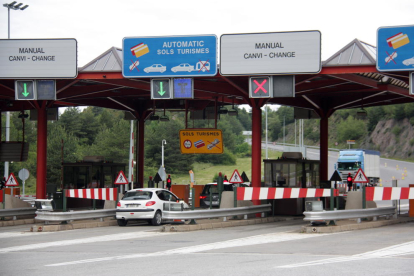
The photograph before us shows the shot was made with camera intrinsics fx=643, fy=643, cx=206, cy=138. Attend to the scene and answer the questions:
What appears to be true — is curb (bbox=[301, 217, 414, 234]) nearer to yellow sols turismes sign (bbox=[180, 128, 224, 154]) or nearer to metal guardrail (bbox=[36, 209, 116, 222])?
metal guardrail (bbox=[36, 209, 116, 222])

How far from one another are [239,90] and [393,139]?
87.0 meters

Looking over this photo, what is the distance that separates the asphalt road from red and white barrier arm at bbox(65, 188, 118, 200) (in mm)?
2177

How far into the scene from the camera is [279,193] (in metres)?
21.7

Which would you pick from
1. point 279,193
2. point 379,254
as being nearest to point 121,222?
point 279,193

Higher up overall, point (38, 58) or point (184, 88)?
point (38, 58)

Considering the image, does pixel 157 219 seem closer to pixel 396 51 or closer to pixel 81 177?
pixel 81 177

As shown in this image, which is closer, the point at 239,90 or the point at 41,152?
the point at 239,90

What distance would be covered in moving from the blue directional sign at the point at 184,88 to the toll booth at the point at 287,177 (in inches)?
173

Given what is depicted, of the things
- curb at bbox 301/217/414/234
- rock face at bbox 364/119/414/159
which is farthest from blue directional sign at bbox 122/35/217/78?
rock face at bbox 364/119/414/159

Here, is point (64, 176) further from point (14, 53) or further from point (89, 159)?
point (14, 53)

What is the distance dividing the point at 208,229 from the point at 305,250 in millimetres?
7268

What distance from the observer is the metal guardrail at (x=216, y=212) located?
21.3 m

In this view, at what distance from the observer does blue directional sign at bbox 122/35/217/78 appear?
24.0m

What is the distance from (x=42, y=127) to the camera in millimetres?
28531
